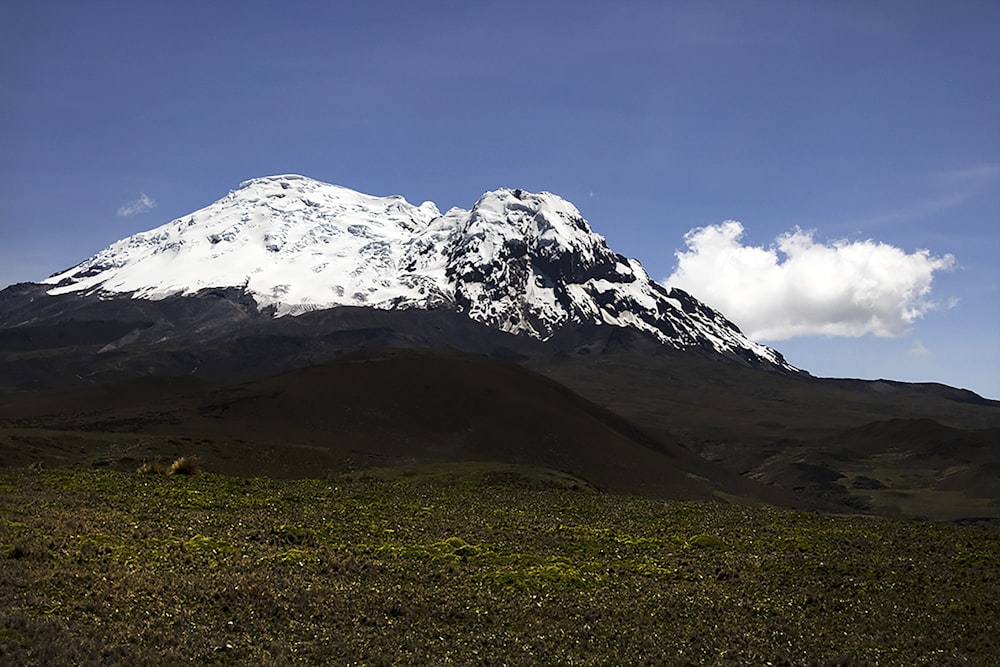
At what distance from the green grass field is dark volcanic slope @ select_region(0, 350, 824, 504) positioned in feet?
151

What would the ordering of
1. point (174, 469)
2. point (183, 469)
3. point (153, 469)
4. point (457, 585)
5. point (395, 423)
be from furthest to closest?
point (395, 423)
point (183, 469)
point (174, 469)
point (153, 469)
point (457, 585)

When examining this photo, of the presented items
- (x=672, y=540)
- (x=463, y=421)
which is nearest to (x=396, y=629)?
(x=672, y=540)

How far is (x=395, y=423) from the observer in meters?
127

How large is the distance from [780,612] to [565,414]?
111 meters

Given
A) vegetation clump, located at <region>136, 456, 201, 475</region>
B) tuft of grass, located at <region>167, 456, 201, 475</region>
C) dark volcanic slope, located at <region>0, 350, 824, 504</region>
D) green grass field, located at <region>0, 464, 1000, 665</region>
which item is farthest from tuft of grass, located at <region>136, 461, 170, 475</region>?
Answer: dark volcanic slope, located at <region>0, 350, 824, 504</region>

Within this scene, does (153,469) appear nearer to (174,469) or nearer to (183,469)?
(174,469)

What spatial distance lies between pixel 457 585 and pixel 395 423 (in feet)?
335

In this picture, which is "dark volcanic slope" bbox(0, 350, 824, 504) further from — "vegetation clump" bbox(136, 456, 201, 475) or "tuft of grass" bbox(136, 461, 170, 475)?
"tuft of grass" bbox(136, 461, 170, 475)

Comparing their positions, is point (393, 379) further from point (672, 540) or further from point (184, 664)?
point (184, 664)

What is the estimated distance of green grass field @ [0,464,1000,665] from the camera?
67.0 feet

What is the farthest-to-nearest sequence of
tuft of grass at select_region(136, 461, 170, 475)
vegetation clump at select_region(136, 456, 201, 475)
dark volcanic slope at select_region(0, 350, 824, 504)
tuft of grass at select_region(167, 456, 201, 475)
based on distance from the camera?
1. dark volcanic slope at select_region(0, 350, 824, 504)
2. tuft of grass at select_region(167, 456, 201, 475)
3. vegetation clump at select_region(136, 456, 201, 475)
4. tuft of grass at select_region(136, 461, 170, 475)

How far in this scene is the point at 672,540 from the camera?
33.8 meters

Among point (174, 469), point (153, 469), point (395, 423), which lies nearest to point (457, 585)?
point (174, 469)

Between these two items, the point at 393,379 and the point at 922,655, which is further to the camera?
the point at 393,379
